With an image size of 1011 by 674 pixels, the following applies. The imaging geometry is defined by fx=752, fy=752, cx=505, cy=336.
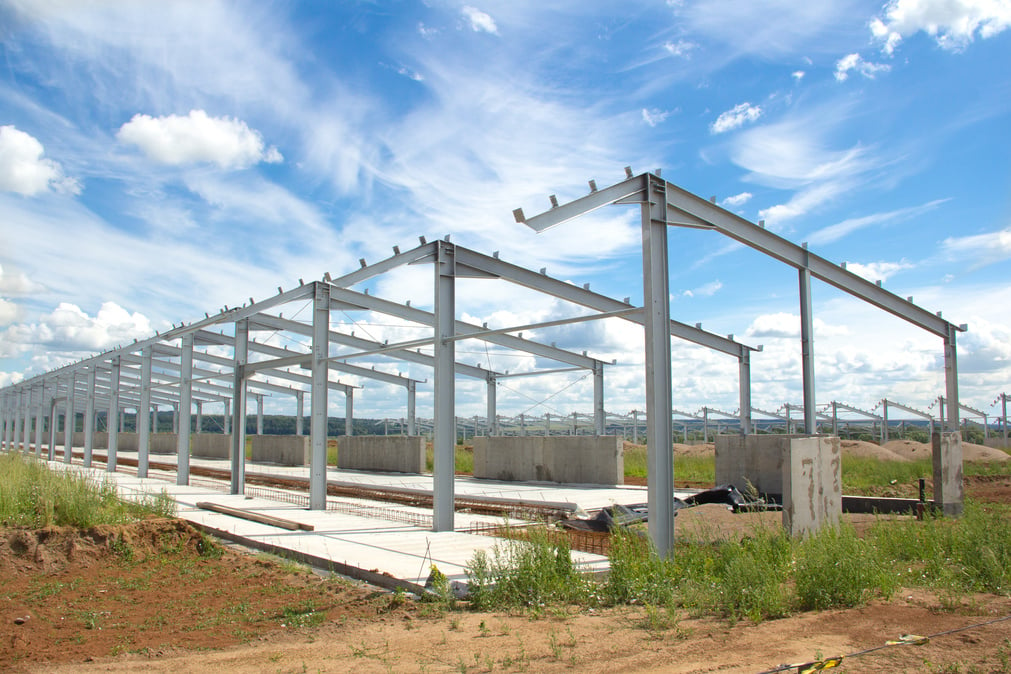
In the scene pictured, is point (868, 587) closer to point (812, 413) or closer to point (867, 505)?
point (812, 413)

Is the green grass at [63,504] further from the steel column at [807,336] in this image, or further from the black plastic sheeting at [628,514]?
the steel column at [807,336]

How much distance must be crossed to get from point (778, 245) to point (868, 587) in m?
8.40

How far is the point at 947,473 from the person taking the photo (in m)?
15.5

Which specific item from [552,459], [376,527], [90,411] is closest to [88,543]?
[376,527]

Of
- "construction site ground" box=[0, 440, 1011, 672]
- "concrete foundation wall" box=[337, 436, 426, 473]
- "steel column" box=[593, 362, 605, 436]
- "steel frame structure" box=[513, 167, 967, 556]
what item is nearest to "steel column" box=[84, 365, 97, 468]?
"concrete foundation wall" box=[337, 436, 426, 473]

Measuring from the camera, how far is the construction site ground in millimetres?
5715

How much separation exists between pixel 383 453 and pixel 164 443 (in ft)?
104

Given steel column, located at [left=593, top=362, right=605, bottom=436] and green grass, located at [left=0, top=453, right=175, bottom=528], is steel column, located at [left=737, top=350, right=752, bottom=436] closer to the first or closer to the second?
steel column, located at [left=593, top=362, right=605, bottom=436]

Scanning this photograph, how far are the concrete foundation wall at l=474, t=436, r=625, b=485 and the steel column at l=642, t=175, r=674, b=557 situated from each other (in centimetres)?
1520

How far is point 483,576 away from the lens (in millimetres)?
7887

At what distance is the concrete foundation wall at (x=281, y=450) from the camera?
38.5m

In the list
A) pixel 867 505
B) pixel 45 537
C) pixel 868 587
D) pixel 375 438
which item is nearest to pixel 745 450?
pixel 867 505

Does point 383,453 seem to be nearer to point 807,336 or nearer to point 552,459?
point 552,459

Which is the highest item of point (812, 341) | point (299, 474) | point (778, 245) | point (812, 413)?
point (778, 245)
